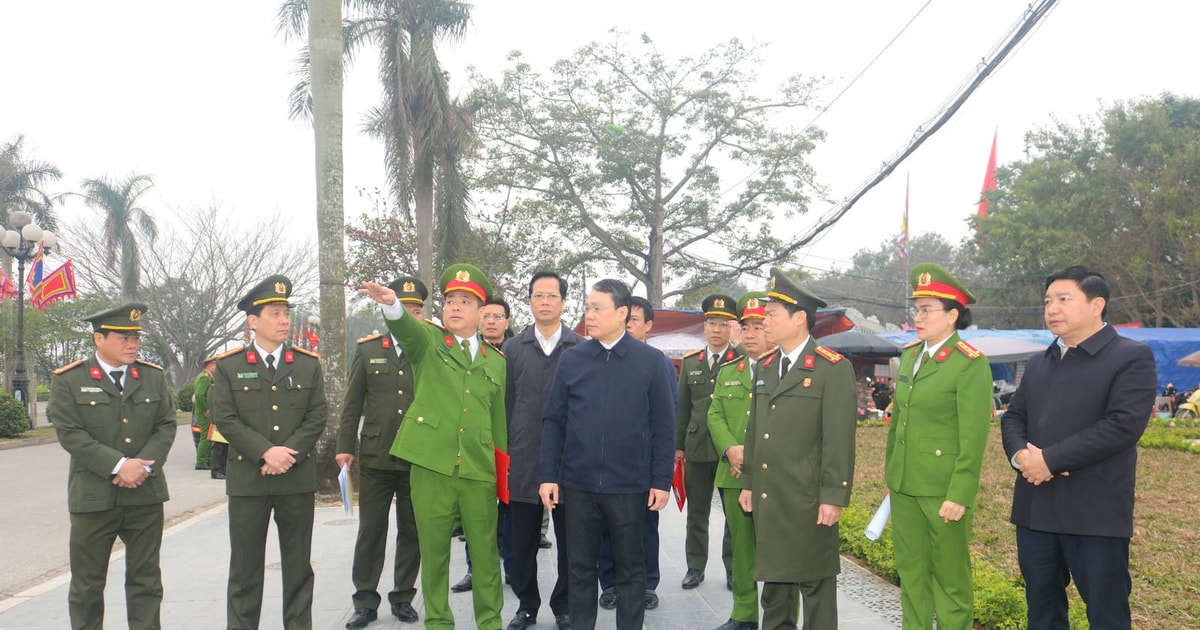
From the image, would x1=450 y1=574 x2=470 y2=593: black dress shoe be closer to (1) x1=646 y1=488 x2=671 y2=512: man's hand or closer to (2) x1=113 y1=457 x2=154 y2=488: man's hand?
(1) x1=646 y1=488 x2=671 y2=512: man's hand

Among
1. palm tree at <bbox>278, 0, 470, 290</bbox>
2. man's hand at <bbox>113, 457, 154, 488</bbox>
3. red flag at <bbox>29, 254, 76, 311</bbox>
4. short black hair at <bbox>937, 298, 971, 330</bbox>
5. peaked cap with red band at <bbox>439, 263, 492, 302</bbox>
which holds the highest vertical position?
palm tree at <bbox>278, 0, 470, 290</bbox>

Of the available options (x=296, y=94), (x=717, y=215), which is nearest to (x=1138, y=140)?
(x=717, y=215)

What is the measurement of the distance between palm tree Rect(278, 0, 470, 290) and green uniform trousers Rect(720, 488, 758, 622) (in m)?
10.6

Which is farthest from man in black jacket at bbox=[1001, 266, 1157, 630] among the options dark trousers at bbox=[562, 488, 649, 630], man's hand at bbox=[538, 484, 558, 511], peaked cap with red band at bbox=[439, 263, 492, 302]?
peaked cap with red band at bbox=[439, 263, 492, 302]

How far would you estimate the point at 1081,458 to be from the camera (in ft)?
11.6

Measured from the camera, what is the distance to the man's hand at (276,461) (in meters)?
4.26

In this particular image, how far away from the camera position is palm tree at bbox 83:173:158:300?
29.5 m

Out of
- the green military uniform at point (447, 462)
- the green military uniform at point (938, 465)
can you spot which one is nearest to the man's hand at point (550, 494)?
the green military uniform at point (447, 462)

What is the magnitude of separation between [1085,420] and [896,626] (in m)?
1.81

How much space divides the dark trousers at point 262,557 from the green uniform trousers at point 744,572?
7.83ft

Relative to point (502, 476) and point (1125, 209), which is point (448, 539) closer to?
point (502, 476)

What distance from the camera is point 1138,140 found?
98.4 feet

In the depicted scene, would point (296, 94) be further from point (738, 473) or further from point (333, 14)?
point (738, 473)

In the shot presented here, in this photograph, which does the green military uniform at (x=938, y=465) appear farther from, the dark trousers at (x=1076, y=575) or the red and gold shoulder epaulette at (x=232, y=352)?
the red and gold shoulder epaulette at (x=232, y=352)
